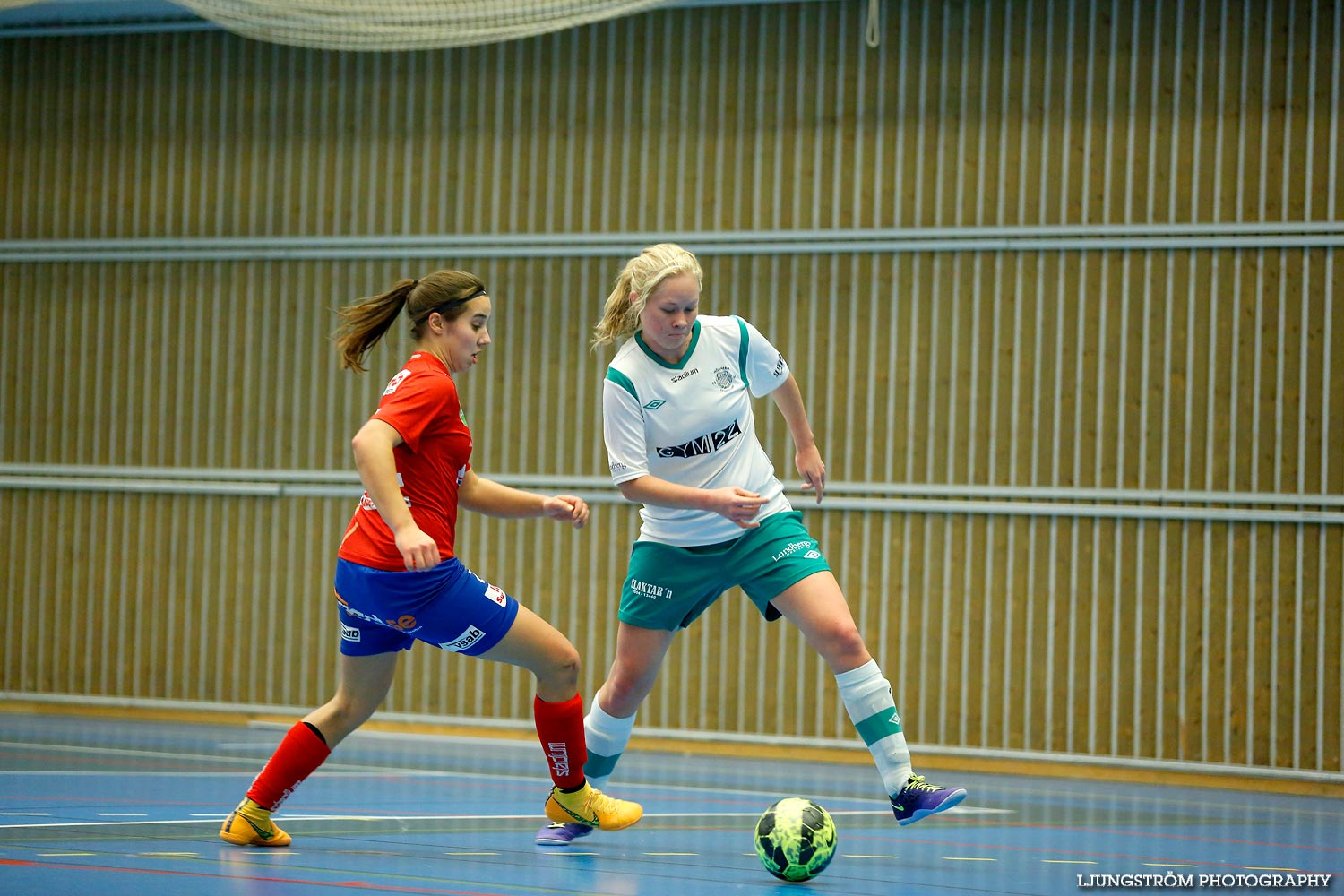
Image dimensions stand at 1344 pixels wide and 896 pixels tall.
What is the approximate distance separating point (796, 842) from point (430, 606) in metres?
1.31

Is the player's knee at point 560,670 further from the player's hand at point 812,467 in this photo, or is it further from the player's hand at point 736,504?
the player's hand at point 812,467

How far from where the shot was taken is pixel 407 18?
28.2 feet

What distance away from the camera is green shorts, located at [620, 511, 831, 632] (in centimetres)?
488

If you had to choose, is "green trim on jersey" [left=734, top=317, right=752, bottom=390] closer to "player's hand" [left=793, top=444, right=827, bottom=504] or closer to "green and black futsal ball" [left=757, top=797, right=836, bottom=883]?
"player's hand" [left=793, top=444, right=827, bottom=504]

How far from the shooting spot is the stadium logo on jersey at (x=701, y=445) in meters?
4.95

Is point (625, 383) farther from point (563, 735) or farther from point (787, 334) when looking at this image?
point (787, 334)

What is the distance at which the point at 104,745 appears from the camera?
28.7 ft

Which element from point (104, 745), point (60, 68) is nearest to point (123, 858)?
point (104, 745)

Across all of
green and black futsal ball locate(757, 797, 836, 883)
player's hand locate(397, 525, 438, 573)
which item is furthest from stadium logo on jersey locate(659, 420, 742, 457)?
green and black futsal ball locate(757, 797, 836, 883)

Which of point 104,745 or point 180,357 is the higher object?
point 180,357

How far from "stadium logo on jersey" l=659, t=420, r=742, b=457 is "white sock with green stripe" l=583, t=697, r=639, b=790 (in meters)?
0.94

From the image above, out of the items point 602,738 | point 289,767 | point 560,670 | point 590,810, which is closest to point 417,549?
point 560,670

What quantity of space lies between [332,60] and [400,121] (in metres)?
0.77

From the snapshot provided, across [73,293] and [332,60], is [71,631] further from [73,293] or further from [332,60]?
[332,60]
